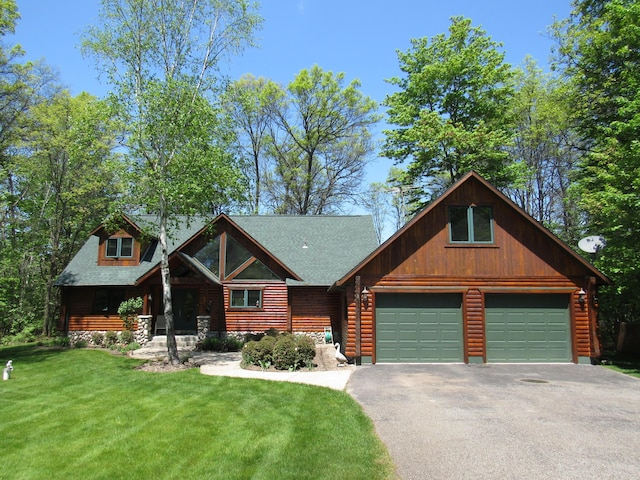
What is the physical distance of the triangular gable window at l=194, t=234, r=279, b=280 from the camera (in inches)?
780

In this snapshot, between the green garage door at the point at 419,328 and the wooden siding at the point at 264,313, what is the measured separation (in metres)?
6.16

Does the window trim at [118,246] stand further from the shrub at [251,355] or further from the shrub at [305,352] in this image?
the shrub at [305,352]

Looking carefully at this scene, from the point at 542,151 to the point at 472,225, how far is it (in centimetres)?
1830

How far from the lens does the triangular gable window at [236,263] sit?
19.8 meters

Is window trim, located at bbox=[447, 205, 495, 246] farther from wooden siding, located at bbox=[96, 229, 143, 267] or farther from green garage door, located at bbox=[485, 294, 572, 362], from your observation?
wooden siding, located at bbox=[96, 229, 143, 267]

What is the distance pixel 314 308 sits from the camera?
19.9m

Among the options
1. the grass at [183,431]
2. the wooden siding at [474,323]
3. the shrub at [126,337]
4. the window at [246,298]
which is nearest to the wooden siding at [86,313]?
the shrub at [126,337]

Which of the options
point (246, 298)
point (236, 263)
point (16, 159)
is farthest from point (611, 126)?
point (16, 159)

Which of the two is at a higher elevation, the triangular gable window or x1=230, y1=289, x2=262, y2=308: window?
the triangular gable window

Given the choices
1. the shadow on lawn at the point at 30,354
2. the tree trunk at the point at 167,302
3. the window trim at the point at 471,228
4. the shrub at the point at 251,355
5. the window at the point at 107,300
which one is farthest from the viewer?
the window at the point at 107,300

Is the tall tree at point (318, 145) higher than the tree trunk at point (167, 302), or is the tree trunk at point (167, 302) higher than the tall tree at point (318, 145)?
the tall tree at point (318, 145)

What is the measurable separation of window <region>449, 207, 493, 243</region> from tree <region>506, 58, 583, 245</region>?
13036 mm

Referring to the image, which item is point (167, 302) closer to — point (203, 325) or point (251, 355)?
point (251, 355)

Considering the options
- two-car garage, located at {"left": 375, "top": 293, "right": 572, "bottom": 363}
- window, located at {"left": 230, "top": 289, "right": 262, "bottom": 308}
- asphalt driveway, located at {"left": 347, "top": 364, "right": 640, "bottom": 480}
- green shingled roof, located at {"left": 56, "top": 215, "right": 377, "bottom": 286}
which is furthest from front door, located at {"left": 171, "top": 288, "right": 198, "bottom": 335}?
asphalt driveway, located at {"left": 347, "top": 364, "right": 640, "bottom": 480}
